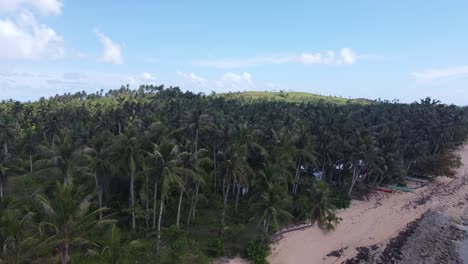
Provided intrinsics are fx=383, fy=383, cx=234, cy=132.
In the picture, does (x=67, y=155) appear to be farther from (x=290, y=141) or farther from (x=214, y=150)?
(x=290, y=141)

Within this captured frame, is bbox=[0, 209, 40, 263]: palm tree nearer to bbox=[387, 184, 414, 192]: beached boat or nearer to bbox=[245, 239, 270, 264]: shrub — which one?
bbox=[245, 239, 270, 264]: shrub

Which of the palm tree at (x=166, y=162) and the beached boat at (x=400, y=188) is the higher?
the palm tree at (x=166, y=162)

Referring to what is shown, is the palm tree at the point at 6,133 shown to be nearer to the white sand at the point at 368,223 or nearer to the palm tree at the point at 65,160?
the palm tree at the point at 65,160

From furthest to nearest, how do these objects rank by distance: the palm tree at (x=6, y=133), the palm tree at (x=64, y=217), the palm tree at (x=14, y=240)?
1. the palm tree at (x=6, y=133)
2. the palm tree at (x=64, y=217)
3. the palm tree at (x=14, y=240)

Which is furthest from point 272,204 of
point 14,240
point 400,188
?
point 400,188

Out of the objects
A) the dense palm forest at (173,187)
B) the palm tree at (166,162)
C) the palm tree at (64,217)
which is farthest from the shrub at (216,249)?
the palm tree at (64,217)

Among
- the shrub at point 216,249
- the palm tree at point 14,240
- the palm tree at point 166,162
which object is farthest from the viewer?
the shrub at point 216,249

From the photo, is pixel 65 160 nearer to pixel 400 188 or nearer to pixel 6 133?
pixel 6 133

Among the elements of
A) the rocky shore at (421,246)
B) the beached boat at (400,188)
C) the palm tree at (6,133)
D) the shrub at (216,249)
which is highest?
the palm tree at (6,133)

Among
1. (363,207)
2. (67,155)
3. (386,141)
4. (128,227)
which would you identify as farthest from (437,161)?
(67,155)
